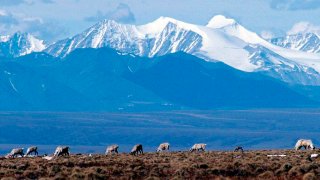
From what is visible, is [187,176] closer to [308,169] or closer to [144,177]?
[144,177]

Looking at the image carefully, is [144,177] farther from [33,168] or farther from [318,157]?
[318,157]

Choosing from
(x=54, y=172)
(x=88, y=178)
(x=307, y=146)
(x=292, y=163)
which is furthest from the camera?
(x=307, y=146)

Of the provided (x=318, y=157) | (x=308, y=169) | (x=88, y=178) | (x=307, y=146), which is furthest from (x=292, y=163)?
(x=307, y=146)

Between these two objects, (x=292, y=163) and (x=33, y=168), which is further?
(x=292, y=163)

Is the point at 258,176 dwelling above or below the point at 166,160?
below

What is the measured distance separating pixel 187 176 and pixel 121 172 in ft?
9.55

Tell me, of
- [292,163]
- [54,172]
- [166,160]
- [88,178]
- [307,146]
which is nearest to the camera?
[88,178]

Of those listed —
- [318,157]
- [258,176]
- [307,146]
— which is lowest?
[258,176]

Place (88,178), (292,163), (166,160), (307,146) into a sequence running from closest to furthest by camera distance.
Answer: (88,178)
(292,163)
(166,160)
(307,146)

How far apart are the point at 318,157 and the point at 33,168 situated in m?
15.5

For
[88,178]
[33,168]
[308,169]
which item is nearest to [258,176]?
[308,169]

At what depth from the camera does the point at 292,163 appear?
37.2m

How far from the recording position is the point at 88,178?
31031mm

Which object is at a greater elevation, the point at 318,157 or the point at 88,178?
the point at 318,157
